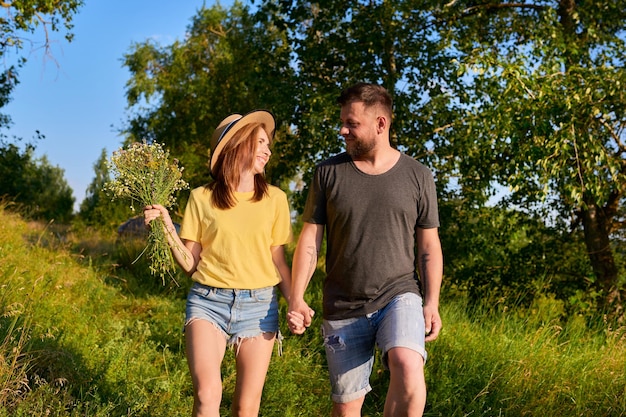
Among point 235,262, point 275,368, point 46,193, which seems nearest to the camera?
point 235,262

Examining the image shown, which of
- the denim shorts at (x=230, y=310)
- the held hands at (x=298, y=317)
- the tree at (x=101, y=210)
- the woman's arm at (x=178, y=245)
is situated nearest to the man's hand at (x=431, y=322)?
the held hands at (x=298, y=317)

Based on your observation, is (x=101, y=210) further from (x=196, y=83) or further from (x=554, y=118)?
(x=554, y=118)

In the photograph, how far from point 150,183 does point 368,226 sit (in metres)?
1.38

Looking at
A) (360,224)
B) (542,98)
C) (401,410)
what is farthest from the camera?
(542,98)

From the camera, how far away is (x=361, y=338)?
393cm

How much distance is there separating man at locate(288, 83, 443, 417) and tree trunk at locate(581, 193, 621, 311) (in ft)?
22.9

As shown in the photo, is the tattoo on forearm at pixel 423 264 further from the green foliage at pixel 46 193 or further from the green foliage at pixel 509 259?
the green foliage at pixel 46 193

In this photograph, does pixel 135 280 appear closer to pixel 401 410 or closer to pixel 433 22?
pixel 433 22

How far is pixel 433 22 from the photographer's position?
9938mm

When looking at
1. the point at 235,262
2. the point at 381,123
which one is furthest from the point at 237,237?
the point at 381,123

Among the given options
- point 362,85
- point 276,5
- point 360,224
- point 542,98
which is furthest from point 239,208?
point 276,5

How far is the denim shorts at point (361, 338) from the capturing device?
12.1 ft

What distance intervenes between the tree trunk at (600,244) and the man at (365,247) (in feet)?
22.9

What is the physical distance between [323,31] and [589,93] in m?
3.87
